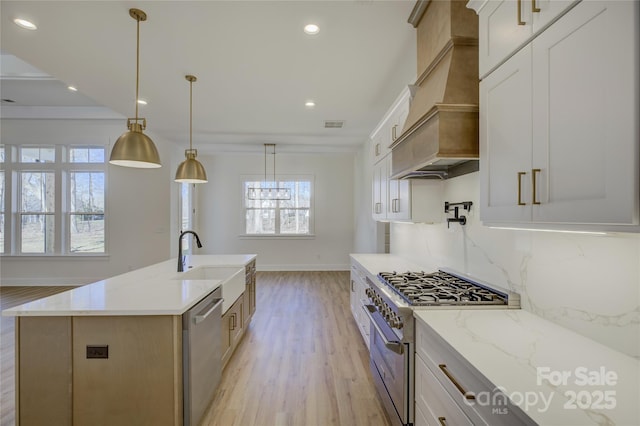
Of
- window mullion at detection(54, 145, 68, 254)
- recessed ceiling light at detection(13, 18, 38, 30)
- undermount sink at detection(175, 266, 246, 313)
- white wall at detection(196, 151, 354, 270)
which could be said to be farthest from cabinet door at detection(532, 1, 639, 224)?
window mullion at detection(54, 145, 68, 254)

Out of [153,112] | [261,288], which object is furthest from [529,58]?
[261,288]

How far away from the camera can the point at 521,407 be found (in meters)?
0.83

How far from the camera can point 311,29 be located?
240cm

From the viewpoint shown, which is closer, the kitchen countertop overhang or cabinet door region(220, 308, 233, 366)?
the kitchen countertop overhang

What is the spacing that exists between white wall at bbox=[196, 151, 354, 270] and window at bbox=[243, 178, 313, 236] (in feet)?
0.62

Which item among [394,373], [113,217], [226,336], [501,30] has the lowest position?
[226,336]

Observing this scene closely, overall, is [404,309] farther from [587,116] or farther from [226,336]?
[226,336]

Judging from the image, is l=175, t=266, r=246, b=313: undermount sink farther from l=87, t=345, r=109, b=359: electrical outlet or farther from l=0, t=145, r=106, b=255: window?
l=0, t=145, r=106, b=255: window

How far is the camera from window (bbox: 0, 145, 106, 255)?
5738 mm

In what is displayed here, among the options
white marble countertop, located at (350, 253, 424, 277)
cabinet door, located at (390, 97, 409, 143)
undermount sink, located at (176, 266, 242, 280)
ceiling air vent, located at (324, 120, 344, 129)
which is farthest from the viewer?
ceiling air vent, located at (324, 120, 344, 129)

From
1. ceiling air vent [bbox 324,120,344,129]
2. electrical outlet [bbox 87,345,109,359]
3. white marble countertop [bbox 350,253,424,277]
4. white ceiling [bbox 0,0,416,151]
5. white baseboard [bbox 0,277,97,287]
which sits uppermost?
white ceiling [bbox 0,0,416,151]

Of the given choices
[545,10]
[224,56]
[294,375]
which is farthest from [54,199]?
[545,10]

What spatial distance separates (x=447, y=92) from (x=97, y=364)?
99.9 inches

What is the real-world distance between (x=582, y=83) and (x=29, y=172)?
826cm
